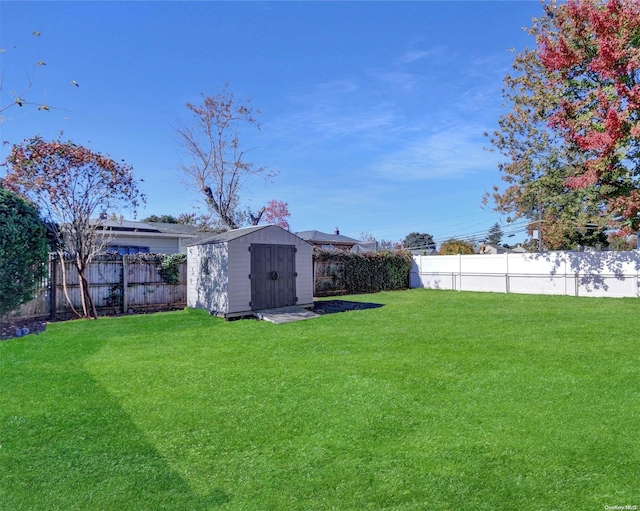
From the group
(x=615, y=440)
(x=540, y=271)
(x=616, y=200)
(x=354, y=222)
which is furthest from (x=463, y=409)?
(x=354, y=222)

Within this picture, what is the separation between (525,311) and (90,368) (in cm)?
946

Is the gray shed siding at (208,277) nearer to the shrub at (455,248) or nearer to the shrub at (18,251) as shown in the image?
the shrub at (18,251)

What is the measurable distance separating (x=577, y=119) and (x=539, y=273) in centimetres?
597

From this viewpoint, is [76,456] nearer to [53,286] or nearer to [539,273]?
[53,286]

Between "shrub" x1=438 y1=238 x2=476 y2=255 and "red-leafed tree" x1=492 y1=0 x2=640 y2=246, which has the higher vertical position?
"red-leafed tree" x1=492 y1=0 x2=640 y2=246

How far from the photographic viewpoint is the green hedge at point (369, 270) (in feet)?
50.3

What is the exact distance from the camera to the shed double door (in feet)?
31.0

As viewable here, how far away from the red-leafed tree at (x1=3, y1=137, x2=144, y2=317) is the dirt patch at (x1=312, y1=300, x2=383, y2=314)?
558 cm

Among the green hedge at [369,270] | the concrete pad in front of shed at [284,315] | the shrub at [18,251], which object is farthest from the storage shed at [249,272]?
the shrub at [18,251]

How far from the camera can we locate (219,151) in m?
17.5

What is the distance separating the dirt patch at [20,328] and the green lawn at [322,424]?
1024 mm

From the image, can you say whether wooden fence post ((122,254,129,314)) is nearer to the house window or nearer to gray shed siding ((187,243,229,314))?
gray shed siding ((187,243,229,314))

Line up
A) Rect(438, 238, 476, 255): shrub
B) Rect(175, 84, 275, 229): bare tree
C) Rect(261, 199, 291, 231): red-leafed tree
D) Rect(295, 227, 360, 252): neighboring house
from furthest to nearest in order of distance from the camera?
Rect(438, 238, 476, 255): shrub → Rect(261, 199, 291, 231): red-leafed tree → Rect(295, 227, 360, 252): neighboring house → Rect(175, 84, 275, 229): bare tree


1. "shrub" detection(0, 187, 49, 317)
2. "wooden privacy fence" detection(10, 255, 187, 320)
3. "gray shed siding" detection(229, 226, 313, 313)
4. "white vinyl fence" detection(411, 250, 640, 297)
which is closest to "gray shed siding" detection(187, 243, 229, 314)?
"gray shed siding" detection(229, 226, 313, 313)
